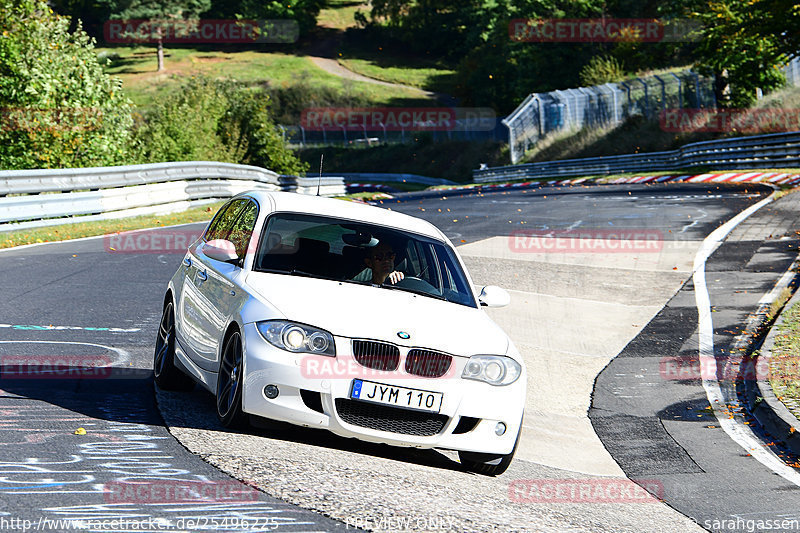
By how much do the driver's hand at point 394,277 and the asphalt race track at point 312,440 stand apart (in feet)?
4.01

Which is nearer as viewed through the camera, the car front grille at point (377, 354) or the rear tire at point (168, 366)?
the car front grille at point (377, 354)

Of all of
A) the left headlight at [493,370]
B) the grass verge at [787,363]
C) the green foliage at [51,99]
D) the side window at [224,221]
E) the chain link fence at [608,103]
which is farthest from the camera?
the chain link fence at [608,103]

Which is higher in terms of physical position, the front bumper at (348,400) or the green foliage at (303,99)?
the green foliage at (303,99)

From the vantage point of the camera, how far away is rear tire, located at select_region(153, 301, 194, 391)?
7738 millimetres

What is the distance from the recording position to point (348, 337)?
6.14 m

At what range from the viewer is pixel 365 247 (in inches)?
293

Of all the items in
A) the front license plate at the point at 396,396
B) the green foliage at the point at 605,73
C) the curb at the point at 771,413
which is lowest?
the curb at the point at 771,413

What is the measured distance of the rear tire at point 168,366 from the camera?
305 inches

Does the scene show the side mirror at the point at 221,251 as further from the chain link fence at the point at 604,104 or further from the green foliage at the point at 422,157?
the green foliage at the point at 422,157

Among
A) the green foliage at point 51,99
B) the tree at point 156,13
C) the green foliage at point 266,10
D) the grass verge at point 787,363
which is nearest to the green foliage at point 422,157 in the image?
the tree at point 156,13

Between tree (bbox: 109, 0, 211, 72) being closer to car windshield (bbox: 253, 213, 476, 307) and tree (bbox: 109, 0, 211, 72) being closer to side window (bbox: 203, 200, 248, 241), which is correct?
side window (bbox: 203, 200, 248, 241)

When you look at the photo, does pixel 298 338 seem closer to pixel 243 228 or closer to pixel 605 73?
pixel 243 228

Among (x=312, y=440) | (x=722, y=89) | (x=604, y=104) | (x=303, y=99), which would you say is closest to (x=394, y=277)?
(x=312, y=440)

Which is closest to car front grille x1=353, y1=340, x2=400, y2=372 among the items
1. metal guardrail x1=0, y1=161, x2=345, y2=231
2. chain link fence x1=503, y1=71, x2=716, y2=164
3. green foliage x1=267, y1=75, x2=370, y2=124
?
metal guardrail x1=0, y1=161, x2=345, y2=231
